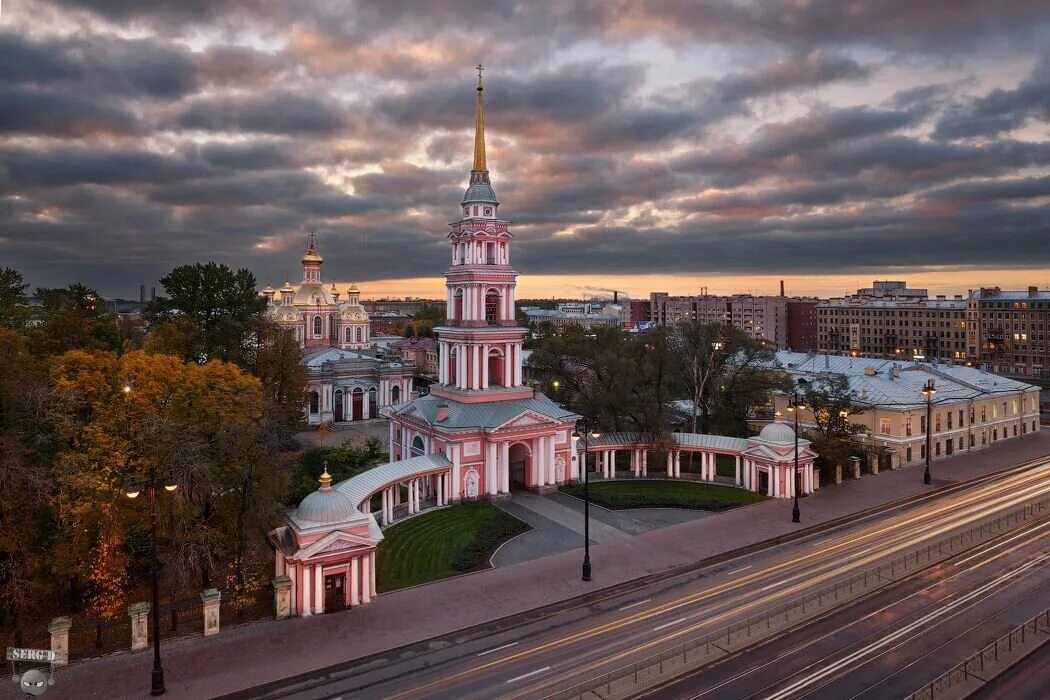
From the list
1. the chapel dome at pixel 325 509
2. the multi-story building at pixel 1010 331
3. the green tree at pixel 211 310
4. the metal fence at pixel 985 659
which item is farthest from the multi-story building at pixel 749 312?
the chapel dome at pixel 325 509

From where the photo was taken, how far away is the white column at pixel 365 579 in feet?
78.0

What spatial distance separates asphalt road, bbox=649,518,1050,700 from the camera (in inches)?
677

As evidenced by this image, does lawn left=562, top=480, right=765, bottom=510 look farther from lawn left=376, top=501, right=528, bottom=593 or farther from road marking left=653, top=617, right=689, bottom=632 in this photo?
road marking left=653, top=617, right=689, bottom=632

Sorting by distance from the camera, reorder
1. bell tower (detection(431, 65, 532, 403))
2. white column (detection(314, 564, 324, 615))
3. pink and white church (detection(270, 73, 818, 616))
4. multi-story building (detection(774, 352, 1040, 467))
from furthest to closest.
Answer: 1. multi-story building (detection(774, 352, 1040, 467))
2. bell tower (detection(431, 65, 532, 403))
3. pink and white church (detection(270, 73, 818, 616))
4. white column (detection(314, 564, 324, 615))

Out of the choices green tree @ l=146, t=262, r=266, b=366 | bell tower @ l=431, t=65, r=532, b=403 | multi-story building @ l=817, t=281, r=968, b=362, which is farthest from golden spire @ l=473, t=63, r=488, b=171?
multi-story building @ l=817, t=281, r=968, b=362

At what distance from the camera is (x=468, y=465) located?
3641 centimetres

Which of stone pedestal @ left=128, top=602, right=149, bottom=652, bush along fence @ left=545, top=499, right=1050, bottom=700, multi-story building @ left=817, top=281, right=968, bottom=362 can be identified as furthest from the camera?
multi-story building @ left=817, top=281, right=968, bottom=362

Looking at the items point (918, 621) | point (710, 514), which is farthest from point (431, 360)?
point (918, 621)

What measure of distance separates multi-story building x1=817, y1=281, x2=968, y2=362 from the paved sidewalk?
3250 inches

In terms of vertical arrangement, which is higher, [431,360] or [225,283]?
[225,283]

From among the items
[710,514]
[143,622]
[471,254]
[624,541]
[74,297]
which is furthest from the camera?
[74,297]

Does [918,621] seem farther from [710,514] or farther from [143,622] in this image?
[143,622]

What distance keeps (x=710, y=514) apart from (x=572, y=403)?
51.2 feet

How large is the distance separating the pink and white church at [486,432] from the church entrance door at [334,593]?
24.3ft
